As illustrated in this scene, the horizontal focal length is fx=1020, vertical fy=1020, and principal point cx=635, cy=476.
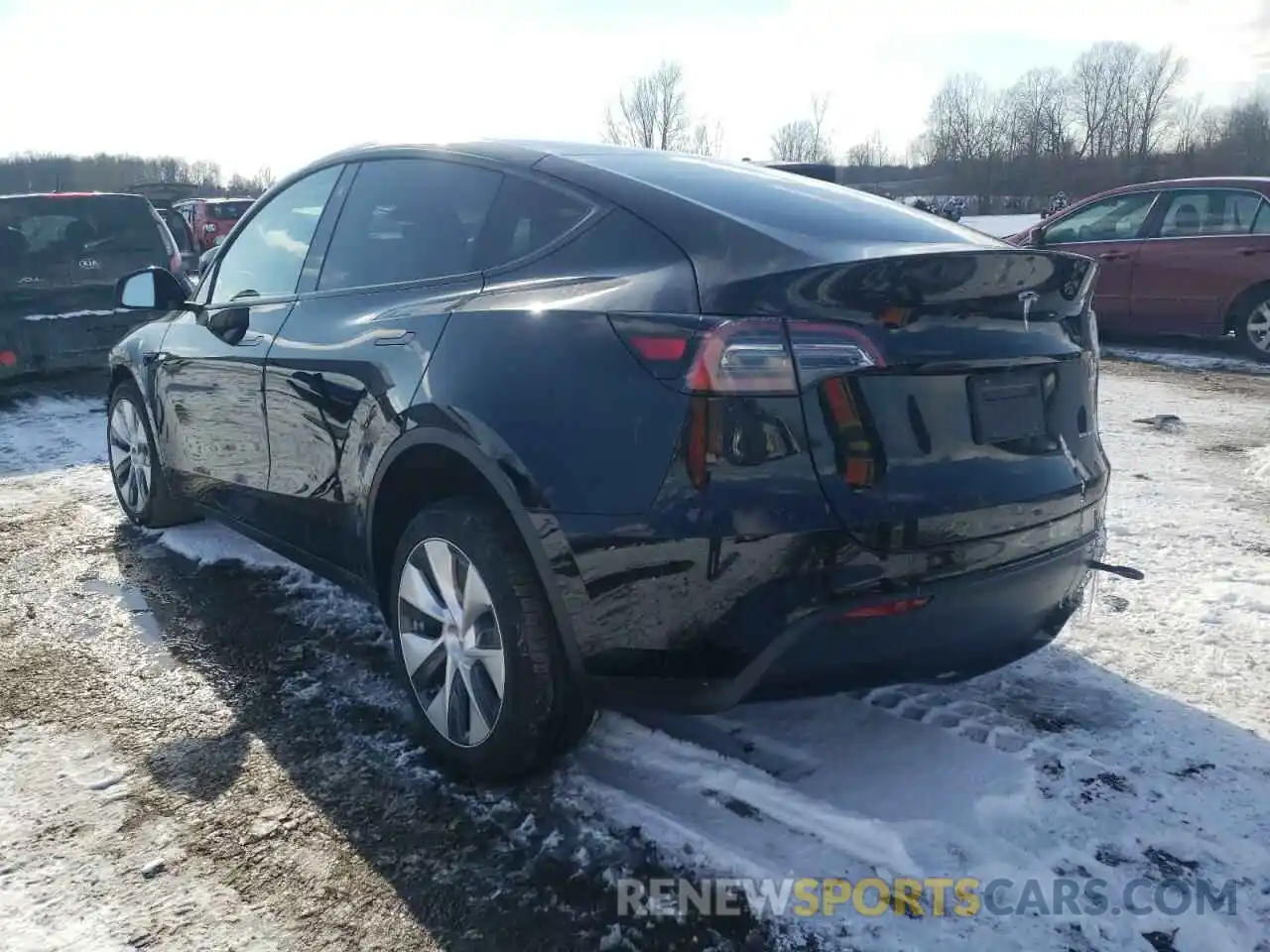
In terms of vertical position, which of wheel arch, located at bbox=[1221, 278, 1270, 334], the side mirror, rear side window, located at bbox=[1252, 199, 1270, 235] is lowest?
wheel arch, located at bbox=[1221, 278, 1270, 334]

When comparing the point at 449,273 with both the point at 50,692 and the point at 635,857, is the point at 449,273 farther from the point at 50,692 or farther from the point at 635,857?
the point at 50,692

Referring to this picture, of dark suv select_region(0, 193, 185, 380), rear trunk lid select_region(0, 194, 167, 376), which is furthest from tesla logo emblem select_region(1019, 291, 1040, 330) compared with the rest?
rear trunk lid select_region(0, 194, 167, 376)

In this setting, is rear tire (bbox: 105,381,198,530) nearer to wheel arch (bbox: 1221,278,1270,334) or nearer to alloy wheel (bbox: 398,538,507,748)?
alloy wheel (bbox: 398,538,507,748)

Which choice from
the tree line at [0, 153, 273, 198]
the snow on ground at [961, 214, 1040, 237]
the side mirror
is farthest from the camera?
the tree line at [0, 153, 273, 198]

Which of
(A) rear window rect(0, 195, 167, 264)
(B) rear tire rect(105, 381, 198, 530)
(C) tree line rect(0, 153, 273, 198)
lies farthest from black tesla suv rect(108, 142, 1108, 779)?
(C) tree line rect(0, 153, 273, 198)

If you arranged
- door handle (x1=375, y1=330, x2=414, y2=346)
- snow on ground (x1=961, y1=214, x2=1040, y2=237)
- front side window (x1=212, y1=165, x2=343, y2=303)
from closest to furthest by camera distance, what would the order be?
door handle (x1=375, y1=330, x2=414, y2=346) < front side window (x1=212, y1=165, x2=343, y2=303) < snow on ground (x1=961, y1=214, x2=1040, y2=237)

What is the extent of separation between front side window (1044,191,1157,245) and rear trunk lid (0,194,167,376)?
29.4 feet

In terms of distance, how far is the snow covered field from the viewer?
216 cm

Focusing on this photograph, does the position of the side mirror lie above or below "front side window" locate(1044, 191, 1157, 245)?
below

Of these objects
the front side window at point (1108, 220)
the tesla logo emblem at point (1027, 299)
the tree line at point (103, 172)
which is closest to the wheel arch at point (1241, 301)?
the front side window at point (1108, 220)

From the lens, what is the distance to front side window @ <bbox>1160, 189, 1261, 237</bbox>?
9.44 metres

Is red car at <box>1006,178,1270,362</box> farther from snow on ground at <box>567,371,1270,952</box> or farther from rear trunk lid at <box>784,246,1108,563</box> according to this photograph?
rear trunk lid at <box>784,246,1108,563</box>

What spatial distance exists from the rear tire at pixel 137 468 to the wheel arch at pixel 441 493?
1.95 meters

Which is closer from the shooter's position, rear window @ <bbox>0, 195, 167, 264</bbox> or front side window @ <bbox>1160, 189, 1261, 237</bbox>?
rear window @ <bbox>0, 195, 167, 264</bbox>
